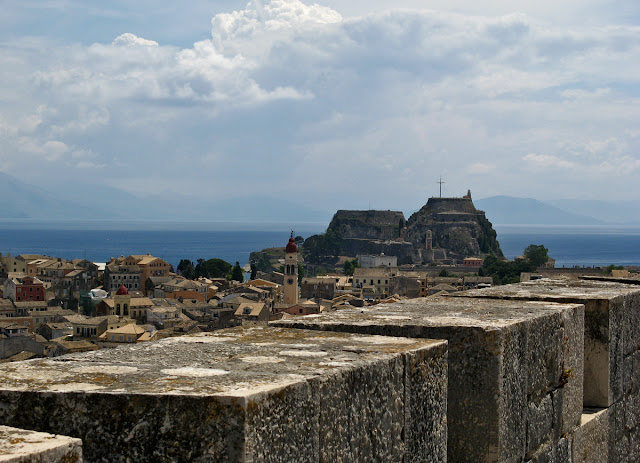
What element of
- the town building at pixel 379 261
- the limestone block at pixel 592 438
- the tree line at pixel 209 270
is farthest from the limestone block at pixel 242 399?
the town building at pixel 379 261

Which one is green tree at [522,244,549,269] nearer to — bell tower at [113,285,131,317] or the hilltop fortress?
the hilltop fortress

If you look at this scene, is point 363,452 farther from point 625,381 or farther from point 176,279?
point 176,279

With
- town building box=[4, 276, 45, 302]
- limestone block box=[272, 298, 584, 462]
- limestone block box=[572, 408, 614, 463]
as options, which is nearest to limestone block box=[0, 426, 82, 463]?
limestone block box=[272, 298, 584, 462]

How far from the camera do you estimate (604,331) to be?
118 inches

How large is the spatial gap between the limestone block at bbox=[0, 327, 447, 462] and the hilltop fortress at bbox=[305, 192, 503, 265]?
4066 inches

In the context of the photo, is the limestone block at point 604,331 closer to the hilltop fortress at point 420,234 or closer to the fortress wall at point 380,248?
the hilltop fortress at point 420,234

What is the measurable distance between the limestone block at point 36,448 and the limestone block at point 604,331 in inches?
89.0

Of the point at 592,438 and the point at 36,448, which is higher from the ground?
the point at 36,448

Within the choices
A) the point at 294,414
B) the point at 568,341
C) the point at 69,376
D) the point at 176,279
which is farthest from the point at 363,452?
the point at 176,279

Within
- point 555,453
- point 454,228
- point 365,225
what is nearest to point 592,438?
point 555,453

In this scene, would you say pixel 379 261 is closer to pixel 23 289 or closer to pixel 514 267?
pixel 514 267

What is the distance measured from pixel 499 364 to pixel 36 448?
4.44ft

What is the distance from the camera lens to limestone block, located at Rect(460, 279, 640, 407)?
295 cm

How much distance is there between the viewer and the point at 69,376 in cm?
151
